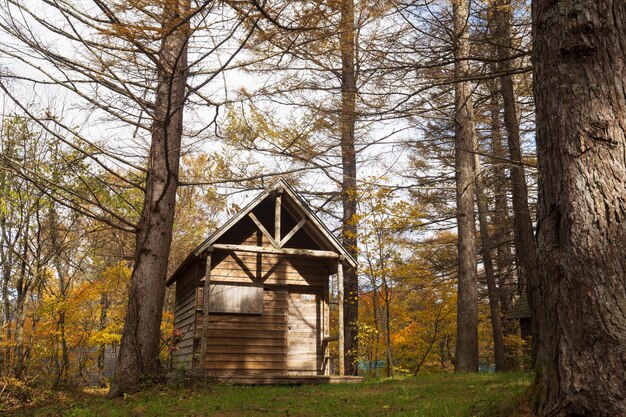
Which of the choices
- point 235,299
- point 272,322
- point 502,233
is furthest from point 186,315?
point 502,233

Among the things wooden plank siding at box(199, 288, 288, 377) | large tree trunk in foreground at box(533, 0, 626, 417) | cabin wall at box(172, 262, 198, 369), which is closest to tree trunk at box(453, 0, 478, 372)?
wooden plank siding at box(199, 288, 288, 377)

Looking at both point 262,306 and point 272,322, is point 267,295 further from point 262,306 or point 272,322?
point 272,322

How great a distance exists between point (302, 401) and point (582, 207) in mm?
7068

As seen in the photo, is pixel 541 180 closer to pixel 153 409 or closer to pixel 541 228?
pixel 541 228

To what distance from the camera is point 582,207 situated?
14.2 feet

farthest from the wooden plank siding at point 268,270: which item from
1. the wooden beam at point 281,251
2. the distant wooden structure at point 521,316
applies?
the distant wooden structure at point 521,316

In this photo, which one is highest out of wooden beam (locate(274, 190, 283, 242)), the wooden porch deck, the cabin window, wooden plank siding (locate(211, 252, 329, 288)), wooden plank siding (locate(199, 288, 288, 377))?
wooden beam (locate(274, 190, 283, 242))

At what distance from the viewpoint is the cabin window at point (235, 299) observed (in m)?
15.2

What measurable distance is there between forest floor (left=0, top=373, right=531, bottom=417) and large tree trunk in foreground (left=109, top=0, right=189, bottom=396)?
583 mm

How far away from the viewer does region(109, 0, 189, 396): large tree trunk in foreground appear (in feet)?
35.7

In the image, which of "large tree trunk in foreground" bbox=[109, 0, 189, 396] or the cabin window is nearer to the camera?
"large tree trunk in foreground" bbox=[109, 0, 189, 396]

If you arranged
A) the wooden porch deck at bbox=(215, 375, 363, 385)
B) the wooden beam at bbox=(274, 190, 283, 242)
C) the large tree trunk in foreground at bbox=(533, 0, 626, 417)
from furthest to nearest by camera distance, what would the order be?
the wooden beam at bbox=(274, 190, 283, 242) → the wooden porch deck at bbox=(215, 375, 363, 385) → the large tree trunk in foreground at bbox=(533, 0, 626, 417)

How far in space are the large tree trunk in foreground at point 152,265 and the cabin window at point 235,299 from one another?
12.4 feet

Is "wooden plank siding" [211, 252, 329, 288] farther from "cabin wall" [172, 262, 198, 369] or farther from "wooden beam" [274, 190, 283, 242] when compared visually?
"wooden beam" [274, 190, 283, 242]
